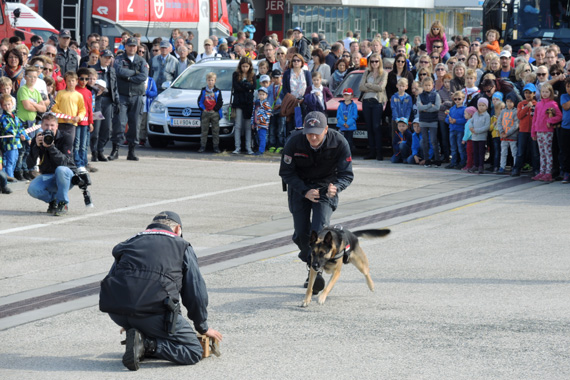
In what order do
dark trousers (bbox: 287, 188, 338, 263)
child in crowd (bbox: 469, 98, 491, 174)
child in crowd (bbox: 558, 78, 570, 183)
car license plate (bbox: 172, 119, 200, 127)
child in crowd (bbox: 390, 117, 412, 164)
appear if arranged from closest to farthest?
dark trousers (bbox: 287, 188, 338, 263) → child in crowd (bbox: 558, 78, 570, 183) → child in crowd (bbox: 469, 98, 491, 174) → child in crowd (bbox: 390, 117, 412, 164) → car license plate (bbox: 172, 119, 200, 127)

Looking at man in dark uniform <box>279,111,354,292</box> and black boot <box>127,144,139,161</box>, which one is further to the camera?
black boot <box>127,144,139,161</box>

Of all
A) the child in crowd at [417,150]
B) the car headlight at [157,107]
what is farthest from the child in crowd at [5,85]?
the child in crowd at [417,150]

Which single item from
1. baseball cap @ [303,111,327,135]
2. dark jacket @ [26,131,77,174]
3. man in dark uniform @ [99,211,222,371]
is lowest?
man in dark uniform @ [99,211,222,371]

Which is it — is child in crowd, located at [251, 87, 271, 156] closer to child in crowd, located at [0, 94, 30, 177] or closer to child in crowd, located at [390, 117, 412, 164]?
child in crowd, located at [390, 117, 412, 164]

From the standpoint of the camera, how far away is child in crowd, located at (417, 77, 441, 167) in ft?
64.6

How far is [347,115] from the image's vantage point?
822 inches

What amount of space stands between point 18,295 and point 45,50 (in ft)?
40.1

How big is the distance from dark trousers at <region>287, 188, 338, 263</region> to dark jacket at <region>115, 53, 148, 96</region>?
421 inches

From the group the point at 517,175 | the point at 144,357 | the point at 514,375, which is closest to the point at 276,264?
the point at 144,357

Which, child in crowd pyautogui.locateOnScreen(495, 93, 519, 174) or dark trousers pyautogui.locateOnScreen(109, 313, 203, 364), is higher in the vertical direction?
child in crowd pyautogui.locateOnScreen(495, 93, 519, 174)

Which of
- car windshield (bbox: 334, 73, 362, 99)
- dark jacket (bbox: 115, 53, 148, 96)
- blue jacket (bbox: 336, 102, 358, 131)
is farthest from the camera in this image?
car windshield (bbox: 334, 73, 362, 99)

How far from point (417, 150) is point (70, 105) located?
686cm

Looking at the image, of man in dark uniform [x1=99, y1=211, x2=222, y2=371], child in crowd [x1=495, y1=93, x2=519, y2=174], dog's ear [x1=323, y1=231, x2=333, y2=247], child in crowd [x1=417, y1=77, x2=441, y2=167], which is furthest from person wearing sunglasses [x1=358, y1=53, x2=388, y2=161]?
man in dark uniform [x1=99, y1=211, x2=222, y2=371]

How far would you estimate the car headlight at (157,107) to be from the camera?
22188 mm
